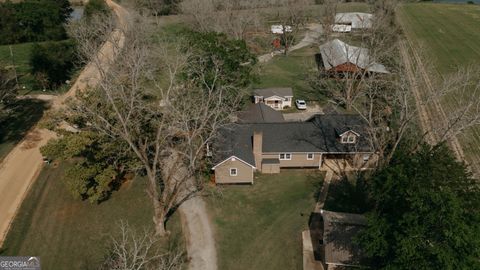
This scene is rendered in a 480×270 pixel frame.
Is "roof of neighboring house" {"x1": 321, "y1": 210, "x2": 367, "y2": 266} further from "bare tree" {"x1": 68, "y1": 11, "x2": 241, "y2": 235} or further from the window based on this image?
the window

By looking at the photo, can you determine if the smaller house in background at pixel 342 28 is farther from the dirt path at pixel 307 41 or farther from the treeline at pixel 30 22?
the treeline at pixel 30 22

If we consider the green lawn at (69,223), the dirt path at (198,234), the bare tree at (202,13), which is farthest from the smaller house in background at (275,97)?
the green lawn at (69,223)

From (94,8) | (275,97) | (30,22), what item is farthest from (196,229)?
(30,22)

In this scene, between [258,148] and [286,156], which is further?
[286,156]

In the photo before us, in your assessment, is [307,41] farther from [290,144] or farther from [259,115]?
[290,144]

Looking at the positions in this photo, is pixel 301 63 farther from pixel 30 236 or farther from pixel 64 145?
pixel 30 236

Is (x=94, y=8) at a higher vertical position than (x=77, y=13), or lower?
lower

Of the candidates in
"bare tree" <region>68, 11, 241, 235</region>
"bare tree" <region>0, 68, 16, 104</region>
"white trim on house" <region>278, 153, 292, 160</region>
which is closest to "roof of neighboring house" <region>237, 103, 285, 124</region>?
"bare tree" <region>68, 11, 241, 235</region>
